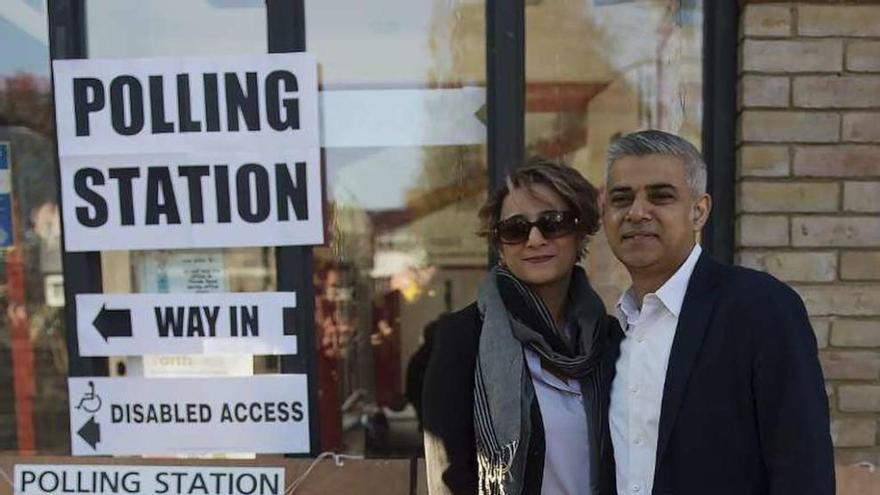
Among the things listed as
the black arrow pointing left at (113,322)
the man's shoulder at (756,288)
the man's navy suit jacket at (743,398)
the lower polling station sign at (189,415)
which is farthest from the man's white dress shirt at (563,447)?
the black arrow pointing left at (113,322)

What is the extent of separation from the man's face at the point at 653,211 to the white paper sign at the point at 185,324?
1367 millimetres

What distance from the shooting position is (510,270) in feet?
5.37

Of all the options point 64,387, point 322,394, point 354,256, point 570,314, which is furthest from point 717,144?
point 64,387

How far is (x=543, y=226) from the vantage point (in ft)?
5.17

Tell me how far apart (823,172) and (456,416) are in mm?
1492

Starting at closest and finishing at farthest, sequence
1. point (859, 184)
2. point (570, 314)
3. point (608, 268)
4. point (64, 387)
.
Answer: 1. point (570, 314)
2. point (859, 184)
3. point (608, 268)
4. point (64, 387)

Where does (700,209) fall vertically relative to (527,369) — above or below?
above

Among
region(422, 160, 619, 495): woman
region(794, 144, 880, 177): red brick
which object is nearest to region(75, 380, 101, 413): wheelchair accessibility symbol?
region(422, 160, 619, 495): woman

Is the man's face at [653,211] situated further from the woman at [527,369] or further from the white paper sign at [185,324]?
the white paper sign at [185,324]

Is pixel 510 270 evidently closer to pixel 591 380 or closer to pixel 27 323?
pixel 591 380

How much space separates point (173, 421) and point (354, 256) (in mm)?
978

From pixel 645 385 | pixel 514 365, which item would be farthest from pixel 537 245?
pixel 645 385

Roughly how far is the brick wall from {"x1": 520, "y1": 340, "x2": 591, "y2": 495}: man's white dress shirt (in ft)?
3.41

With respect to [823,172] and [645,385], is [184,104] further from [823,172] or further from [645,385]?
[823,172]
